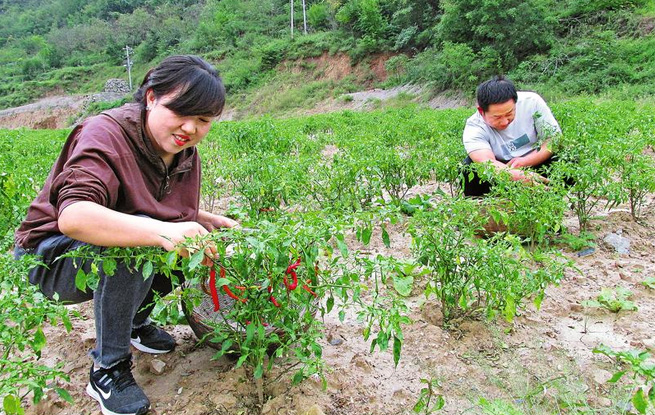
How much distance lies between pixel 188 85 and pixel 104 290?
85 centimetres

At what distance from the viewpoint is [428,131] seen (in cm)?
745

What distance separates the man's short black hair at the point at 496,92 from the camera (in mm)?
3553

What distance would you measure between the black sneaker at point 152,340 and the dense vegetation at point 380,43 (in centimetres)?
1566

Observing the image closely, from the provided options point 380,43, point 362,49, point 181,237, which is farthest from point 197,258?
point 362,49

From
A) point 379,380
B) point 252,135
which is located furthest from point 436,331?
point 252,135

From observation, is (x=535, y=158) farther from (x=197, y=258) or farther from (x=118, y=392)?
(x=118, y=392)

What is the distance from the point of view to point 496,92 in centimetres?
357

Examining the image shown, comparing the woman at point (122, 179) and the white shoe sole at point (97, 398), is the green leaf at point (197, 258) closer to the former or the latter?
the woman at point (122, 179)

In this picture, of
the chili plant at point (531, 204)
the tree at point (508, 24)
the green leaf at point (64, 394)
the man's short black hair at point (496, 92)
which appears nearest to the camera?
the green leaf at point (64, 394)

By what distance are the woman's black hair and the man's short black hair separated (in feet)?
7.96

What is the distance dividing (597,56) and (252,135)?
1614 cm

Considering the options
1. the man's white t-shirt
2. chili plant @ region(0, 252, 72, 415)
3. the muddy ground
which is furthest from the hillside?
chili plant @ region(0, 252, 72, 415)

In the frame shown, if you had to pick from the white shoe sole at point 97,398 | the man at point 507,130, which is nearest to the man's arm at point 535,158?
the man at point 507,130

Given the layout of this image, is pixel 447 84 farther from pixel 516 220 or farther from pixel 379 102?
pixel 516 220
